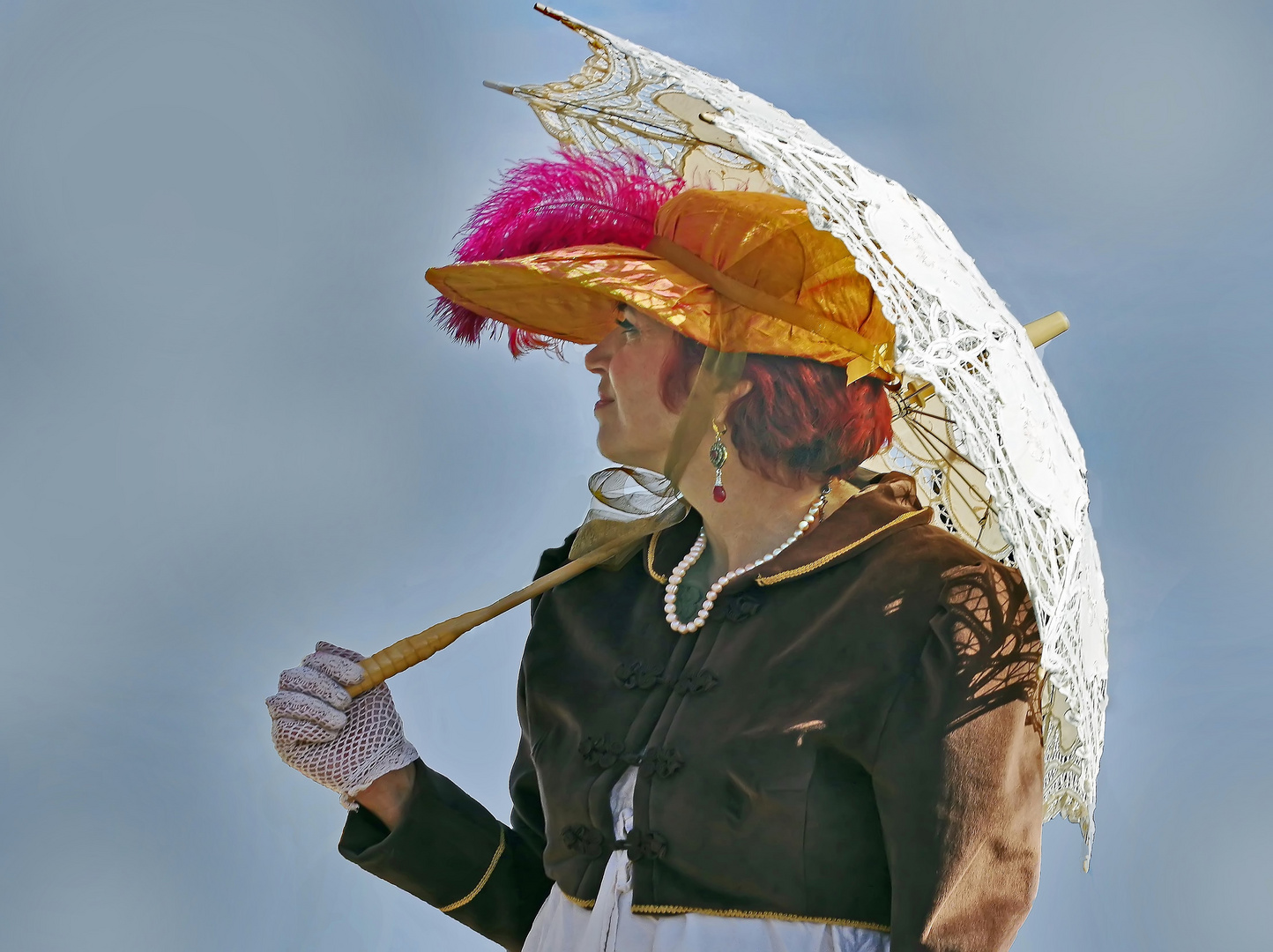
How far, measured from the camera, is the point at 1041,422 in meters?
1.59

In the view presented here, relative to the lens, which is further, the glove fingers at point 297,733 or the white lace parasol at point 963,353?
the glove fingers at point 297,733

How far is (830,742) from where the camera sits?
167 cm

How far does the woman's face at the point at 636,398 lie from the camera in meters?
1.88

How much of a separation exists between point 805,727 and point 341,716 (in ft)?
2.15

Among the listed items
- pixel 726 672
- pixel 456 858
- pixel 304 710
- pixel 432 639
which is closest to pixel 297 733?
pixel 304 710

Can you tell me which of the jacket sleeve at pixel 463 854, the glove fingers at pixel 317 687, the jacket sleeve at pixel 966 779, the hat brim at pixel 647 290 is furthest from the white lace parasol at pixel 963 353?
the glove fingers at pixel 317 687

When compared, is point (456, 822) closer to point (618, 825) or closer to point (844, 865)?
point (618, 825)

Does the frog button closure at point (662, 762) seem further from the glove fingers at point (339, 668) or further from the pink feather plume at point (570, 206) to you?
the pink feather plume at point (570, 206)

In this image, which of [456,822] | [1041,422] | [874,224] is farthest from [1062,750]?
[456,822]

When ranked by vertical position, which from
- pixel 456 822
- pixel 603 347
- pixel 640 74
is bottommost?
pixel 456 822

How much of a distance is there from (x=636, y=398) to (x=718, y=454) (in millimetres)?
144

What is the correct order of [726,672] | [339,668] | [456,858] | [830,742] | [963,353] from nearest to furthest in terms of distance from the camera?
[963,353] → [830,742] → [726,672] → [339,668] → [456,858]

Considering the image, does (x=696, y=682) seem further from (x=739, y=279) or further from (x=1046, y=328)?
(x=1046, y=328)

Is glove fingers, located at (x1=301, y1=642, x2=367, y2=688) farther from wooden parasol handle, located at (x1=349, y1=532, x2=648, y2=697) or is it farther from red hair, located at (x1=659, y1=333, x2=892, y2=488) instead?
red hair, located at (x1=659, y1=333, x2=892, y2=488)
